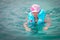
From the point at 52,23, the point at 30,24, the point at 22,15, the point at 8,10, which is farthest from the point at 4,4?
the point at 52,23

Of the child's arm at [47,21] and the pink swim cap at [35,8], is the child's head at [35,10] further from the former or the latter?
the child's arm at [47,21]

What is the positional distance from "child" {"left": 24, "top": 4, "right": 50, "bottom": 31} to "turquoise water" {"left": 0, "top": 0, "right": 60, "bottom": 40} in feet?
0.14

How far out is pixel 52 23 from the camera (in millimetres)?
1813

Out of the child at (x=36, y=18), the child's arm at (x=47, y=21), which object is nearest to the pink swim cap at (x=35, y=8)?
the child at (x=36, y=18)

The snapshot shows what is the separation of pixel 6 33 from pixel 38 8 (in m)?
0.41

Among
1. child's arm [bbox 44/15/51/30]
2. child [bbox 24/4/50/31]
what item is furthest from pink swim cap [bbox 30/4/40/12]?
child's arm [bbox 44/15/51/30]

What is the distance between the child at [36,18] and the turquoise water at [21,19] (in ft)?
0.14

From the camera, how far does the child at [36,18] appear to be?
180cm

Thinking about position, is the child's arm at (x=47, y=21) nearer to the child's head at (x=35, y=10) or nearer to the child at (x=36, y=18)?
the child at (x=36, y=18)

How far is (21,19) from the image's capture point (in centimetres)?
186

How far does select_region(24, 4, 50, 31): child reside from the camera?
180 centimetres

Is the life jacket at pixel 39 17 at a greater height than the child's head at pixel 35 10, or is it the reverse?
the child's head at pixel 35 10

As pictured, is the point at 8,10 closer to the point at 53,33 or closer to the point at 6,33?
the point at 6,33

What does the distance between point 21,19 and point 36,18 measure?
0.16 meters
